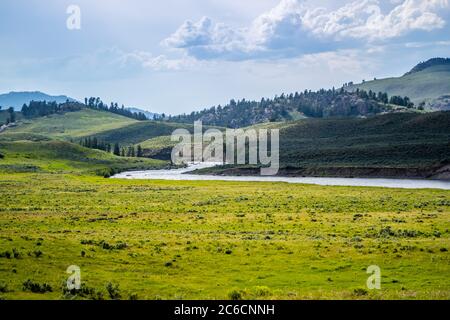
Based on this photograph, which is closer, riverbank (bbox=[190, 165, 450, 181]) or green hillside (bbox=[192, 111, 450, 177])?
riverbank (bbox=[190, 165, 450, 181])

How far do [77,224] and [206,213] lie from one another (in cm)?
1707

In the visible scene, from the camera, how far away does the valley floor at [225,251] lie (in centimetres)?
2528

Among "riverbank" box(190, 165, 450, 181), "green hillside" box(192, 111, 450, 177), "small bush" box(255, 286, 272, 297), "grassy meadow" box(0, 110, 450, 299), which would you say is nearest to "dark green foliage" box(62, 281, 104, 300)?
"grassy meadow" box(0, 110, 450, 299)

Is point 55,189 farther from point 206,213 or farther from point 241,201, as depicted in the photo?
point 206,213

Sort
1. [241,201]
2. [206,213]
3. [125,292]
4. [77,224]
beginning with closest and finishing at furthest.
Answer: [125,292], [77,224], [206,213], [241,201]

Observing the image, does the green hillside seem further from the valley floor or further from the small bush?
the small bush

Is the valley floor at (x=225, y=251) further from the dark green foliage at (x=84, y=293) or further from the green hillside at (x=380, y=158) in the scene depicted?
the green hillside at (x=380, y=158)

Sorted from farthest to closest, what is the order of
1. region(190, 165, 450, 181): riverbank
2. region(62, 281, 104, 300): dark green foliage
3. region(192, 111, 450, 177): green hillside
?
region(192, 111, 450, 177): green hillside
region(190, 165, 450, 181): riverbank
region(62, 281, 104, 300): dark green foliage

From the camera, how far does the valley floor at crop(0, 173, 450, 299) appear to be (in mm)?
25281

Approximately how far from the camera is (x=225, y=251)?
3631cm

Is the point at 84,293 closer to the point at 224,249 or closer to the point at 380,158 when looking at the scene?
the point at 224,249
